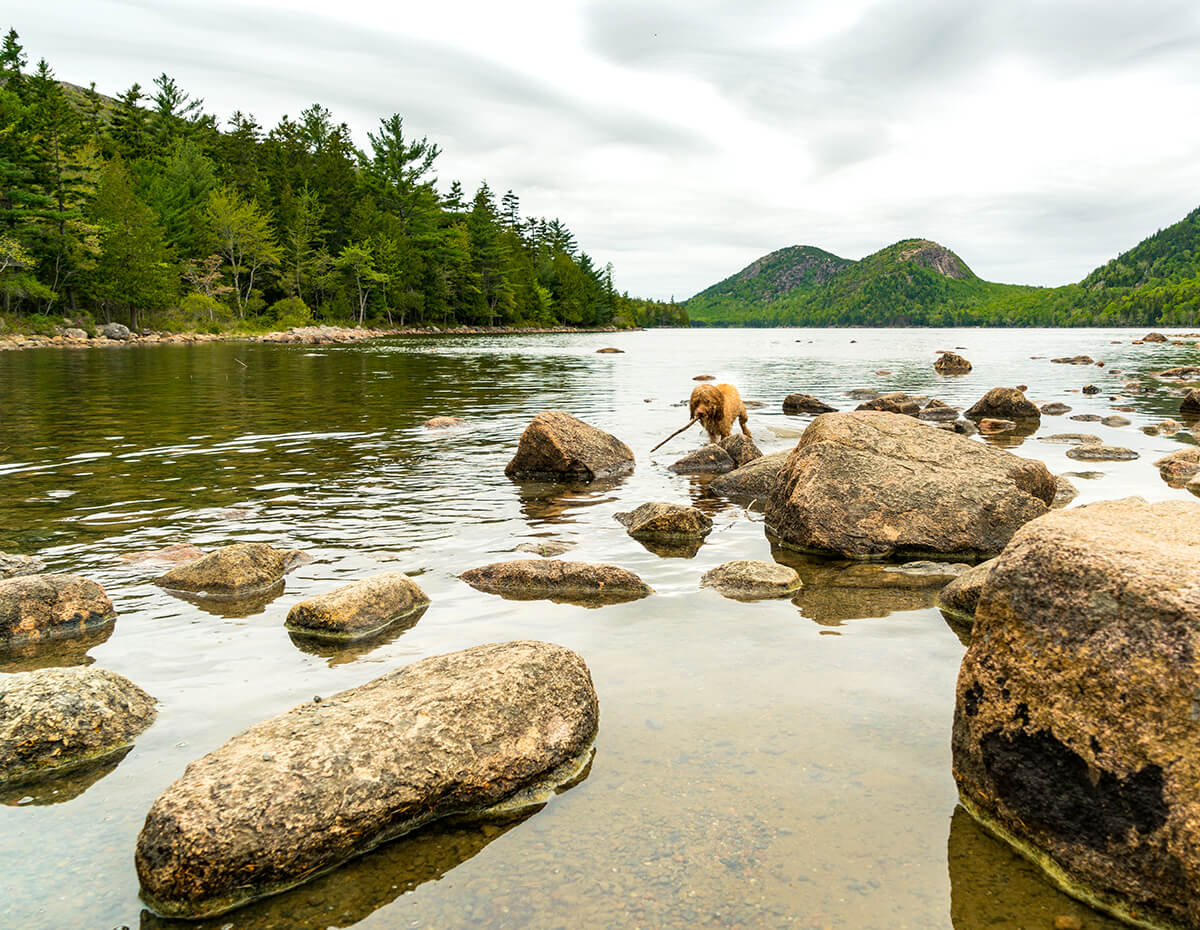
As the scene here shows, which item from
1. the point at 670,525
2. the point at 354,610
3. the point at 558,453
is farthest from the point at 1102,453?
the point at 354,610

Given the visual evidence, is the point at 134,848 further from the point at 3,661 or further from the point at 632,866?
the point at 3,661

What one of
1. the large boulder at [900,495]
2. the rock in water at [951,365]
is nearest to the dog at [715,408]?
the large boulder at [900,495]

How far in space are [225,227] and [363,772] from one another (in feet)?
293

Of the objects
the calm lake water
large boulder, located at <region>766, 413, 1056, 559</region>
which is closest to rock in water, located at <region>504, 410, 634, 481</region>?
the calm lake water

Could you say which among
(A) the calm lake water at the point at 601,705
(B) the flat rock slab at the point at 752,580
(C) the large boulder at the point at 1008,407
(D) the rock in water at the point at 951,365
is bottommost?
(A) the calm lake water at the point at 601,705

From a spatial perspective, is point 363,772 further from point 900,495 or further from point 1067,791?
point 900,495

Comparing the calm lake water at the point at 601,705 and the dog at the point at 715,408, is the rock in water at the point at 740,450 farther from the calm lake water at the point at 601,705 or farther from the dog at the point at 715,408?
the calm lake water at the point at 601,705

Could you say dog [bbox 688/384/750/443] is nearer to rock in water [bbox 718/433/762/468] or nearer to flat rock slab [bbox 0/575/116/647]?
rock in water [bbox 718/433/762/468]

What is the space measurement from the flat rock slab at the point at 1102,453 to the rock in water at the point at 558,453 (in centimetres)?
939

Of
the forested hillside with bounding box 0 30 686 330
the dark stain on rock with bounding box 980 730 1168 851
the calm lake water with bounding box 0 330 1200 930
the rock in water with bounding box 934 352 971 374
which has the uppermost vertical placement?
the forested hillside with bounding box 0 30 686 330

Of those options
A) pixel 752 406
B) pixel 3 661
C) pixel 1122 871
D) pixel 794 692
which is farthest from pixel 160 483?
pixel 752 406

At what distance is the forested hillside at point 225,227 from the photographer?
61625 millimetres

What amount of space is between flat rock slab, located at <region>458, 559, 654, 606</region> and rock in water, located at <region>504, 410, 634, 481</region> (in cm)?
578

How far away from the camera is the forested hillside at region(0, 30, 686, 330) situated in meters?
61.6
